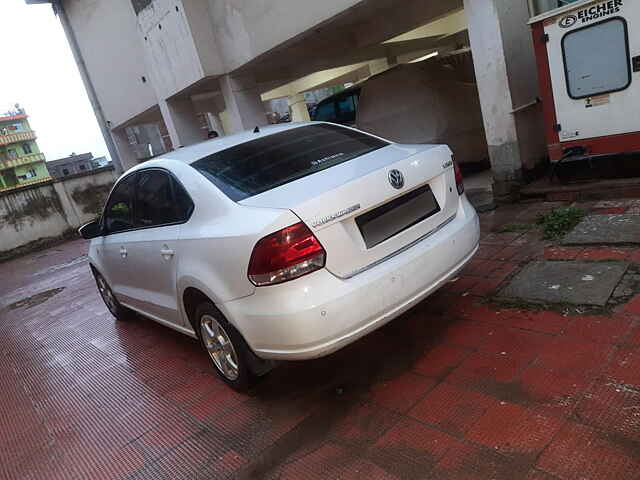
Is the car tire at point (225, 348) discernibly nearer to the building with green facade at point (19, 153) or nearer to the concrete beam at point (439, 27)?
the concrete beam at point (439, 27)

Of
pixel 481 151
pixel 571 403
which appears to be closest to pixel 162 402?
pixel 571 403

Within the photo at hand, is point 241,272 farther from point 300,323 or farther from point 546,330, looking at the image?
point 546,330

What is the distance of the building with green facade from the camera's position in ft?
169

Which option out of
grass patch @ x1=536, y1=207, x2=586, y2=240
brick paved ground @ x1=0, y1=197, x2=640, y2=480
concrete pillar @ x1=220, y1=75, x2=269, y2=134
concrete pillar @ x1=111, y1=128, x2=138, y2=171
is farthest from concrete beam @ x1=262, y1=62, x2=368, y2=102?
brick paved ground @ x1=0, y1=197, x2=640, y2=480

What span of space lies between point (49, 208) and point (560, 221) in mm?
16851

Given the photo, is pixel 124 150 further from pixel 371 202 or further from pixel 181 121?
pixel 371 202

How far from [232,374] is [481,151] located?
6.09m

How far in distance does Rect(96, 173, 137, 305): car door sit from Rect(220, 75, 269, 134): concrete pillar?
5.31 meters

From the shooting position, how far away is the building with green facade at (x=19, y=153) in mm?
51619

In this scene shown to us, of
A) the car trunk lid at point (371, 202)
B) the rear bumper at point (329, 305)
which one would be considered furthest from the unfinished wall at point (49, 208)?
the car trunk lid at point (371, 202)

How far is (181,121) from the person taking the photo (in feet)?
36.3

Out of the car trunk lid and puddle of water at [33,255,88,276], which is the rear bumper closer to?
the car trunk lid

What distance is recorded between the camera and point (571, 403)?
85.6 inches

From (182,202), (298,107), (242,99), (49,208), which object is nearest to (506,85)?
(182,202)
